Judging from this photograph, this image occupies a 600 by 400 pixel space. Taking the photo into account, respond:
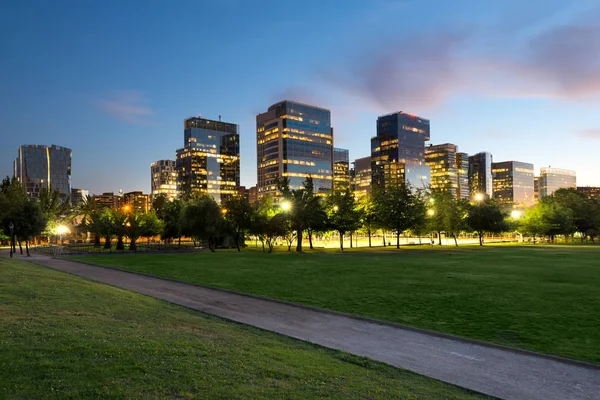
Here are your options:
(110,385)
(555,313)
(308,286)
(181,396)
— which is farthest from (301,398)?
(308,286)

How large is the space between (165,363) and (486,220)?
9046cm

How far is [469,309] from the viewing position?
62.1 feet

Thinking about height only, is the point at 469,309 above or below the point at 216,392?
below

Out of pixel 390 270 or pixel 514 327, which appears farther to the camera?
pixel 390 270

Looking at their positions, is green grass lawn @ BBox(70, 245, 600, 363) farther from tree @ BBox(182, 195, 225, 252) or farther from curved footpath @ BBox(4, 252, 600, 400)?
tree @ BBox(182, 195, 225, 252)

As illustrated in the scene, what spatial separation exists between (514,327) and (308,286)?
12722mm

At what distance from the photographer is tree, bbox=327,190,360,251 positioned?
227 ft

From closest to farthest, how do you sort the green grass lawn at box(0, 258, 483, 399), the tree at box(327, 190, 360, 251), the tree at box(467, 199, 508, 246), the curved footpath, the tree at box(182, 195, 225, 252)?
the green grass lawn at box(0, 258, 483, 399) → the curved footpath → the tree at box(182, 195, 225, 252) → the tree at box(327, 190, 360, 251) → the tree at box(467, 199, 508, 246)

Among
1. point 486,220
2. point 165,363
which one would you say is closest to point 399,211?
point 486,220

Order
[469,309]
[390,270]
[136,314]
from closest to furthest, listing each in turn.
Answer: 1. [136,314]
2. [469,309]
3. [390,270]

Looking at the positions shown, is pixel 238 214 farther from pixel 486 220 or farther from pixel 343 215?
pixel 486 220

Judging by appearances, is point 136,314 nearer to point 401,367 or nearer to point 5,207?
point 401,367

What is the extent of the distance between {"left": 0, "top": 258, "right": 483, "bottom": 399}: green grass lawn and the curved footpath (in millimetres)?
1006

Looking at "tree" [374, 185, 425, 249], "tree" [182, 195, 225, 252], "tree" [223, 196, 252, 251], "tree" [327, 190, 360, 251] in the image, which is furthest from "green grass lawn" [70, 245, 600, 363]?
"tree" [374, 185, 425, 249]
